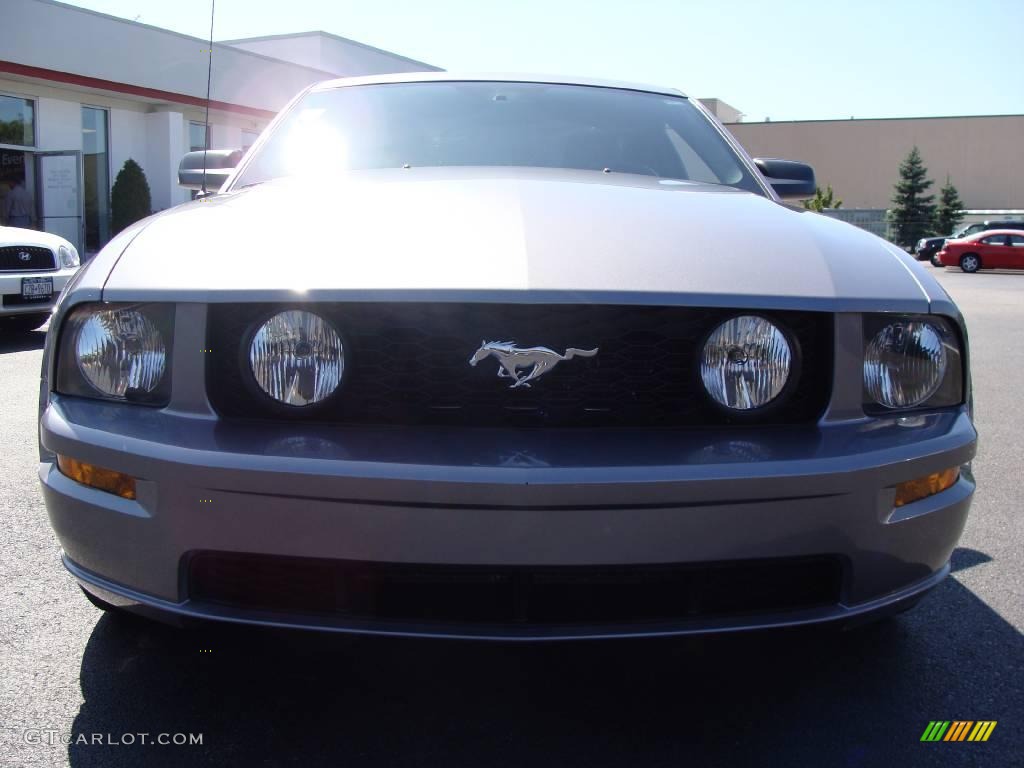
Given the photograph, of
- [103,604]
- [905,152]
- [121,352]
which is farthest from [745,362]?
[905,152]

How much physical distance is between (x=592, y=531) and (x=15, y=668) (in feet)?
4.54

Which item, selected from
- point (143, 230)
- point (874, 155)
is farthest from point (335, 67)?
point (874, 155)

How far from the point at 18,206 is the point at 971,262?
2566cm

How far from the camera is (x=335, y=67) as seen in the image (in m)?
31.7

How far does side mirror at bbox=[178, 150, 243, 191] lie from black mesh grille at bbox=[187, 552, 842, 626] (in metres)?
1.85

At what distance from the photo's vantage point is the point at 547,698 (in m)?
2.06

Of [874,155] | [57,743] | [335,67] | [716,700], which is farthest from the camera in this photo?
[874,155]

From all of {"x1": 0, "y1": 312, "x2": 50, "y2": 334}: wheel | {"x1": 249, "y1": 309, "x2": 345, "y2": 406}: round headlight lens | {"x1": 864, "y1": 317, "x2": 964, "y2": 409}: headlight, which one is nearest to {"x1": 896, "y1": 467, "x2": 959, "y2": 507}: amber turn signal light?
{"x1": 864, "y1": 317, "x2": 964, "y2": 409}: headlight

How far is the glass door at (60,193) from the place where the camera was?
1791 cm

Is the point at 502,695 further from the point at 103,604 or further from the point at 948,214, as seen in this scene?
the point at 948,214

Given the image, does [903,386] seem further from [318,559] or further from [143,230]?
[143,230]

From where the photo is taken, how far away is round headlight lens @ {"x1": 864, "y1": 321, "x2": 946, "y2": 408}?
6.24ft

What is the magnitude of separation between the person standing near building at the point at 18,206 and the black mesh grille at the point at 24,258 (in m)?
10.4

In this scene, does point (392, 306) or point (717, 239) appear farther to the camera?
point (717, 239)
